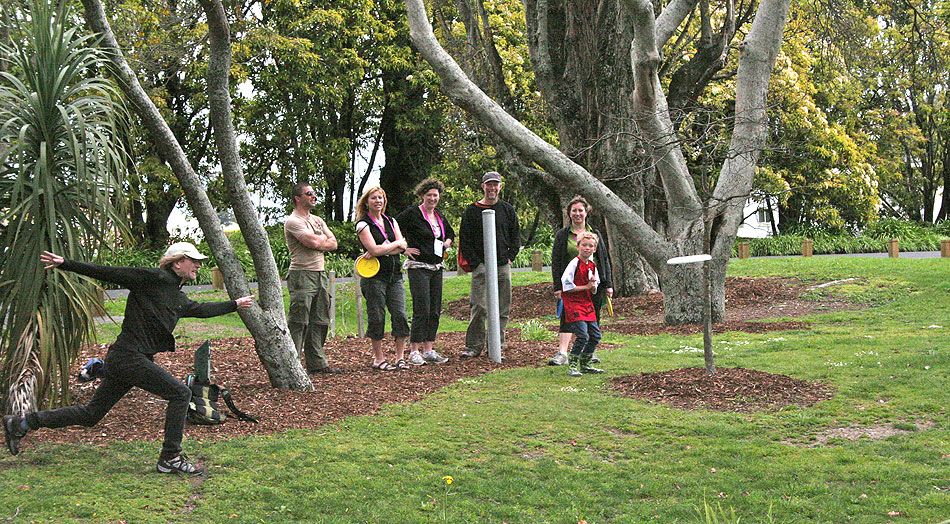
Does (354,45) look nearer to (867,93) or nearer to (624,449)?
(867,93)

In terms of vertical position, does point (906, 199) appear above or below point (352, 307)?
above

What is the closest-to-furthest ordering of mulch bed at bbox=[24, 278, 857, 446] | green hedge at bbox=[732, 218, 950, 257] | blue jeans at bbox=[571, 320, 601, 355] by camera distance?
mulch bed at bbox=[24, 278, 857, 446], blue jeans at bbox=[571, 320, 601, 355], green hedge at bbox=[732, 218, 950, 257]

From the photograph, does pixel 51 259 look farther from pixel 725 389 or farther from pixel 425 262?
pixel 725 389

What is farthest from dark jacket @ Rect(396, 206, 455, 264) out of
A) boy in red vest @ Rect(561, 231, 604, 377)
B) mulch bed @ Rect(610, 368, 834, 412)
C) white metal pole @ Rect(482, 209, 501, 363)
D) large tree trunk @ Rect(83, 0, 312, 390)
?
mulch bed @ Rect(610, 368, 834, 412)

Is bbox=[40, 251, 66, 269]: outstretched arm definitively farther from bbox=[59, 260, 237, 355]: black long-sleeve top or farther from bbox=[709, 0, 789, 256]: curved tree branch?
bbox=[709, 0, 789, 256]: curved tree branch

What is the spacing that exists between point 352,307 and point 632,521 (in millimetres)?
12588

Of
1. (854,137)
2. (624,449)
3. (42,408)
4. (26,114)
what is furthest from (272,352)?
(854,137)

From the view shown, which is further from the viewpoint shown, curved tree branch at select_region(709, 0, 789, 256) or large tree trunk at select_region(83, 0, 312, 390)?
curved tree branch at select_region(709, 0, 789, 256)

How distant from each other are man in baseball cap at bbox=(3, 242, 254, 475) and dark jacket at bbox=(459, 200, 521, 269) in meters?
4.29

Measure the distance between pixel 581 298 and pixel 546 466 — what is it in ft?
9.87

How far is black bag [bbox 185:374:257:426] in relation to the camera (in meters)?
6.18

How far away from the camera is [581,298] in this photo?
27.3ft

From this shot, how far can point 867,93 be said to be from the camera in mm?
33906

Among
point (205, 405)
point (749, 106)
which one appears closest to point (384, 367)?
point (205, 405)
